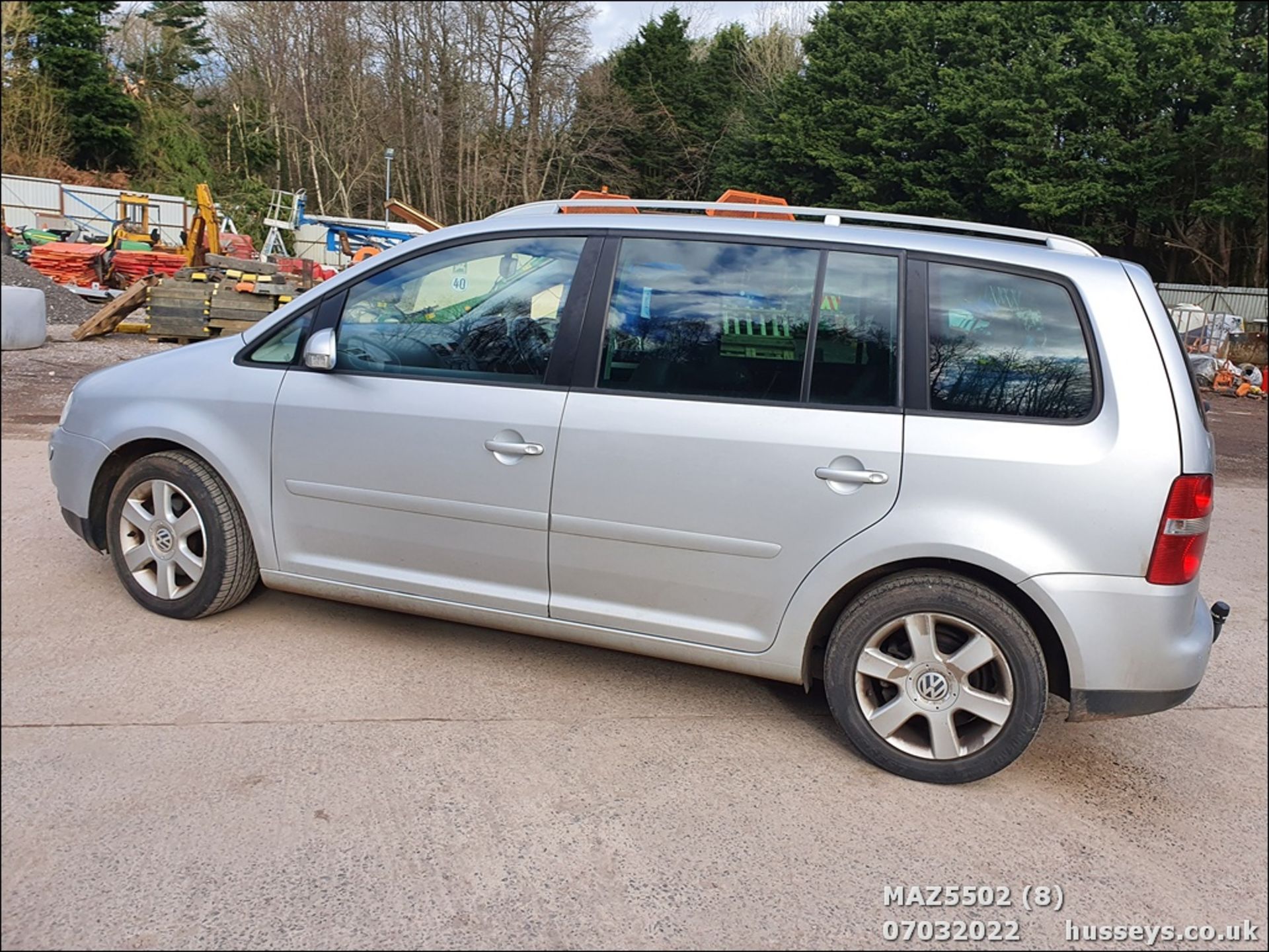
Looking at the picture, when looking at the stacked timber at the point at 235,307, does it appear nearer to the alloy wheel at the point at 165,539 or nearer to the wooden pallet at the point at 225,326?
the wooden pallet at the point at 225,326

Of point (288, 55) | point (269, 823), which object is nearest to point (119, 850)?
point (269, 823)

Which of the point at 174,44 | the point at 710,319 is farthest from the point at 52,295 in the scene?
the point at 174,44

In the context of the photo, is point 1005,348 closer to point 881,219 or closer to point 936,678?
point 881,219

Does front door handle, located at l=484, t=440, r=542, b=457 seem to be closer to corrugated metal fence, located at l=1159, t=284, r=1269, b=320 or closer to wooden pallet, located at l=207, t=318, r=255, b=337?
wooden pallet, located at l=207, t=318, r=255, b=337

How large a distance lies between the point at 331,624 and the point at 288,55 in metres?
30.4

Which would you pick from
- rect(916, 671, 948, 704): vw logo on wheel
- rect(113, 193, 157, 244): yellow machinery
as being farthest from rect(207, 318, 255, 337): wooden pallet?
rect(916, 671, 948, 704): vw logo on wheel

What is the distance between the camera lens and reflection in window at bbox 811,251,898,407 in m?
3.25

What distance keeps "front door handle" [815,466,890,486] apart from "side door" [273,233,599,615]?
96cm

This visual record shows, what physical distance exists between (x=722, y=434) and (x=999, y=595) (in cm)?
104

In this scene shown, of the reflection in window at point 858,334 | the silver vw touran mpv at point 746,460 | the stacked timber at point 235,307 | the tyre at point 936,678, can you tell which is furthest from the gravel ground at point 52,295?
the tyre at point 936,678

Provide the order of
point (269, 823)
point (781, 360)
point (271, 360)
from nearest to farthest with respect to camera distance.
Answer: point (269, 823) → point (781, 360) → point (271, 360)

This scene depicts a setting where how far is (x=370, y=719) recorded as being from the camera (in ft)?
11.1

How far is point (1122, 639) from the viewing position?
3004mm

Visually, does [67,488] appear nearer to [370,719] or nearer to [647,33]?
[370,719]
